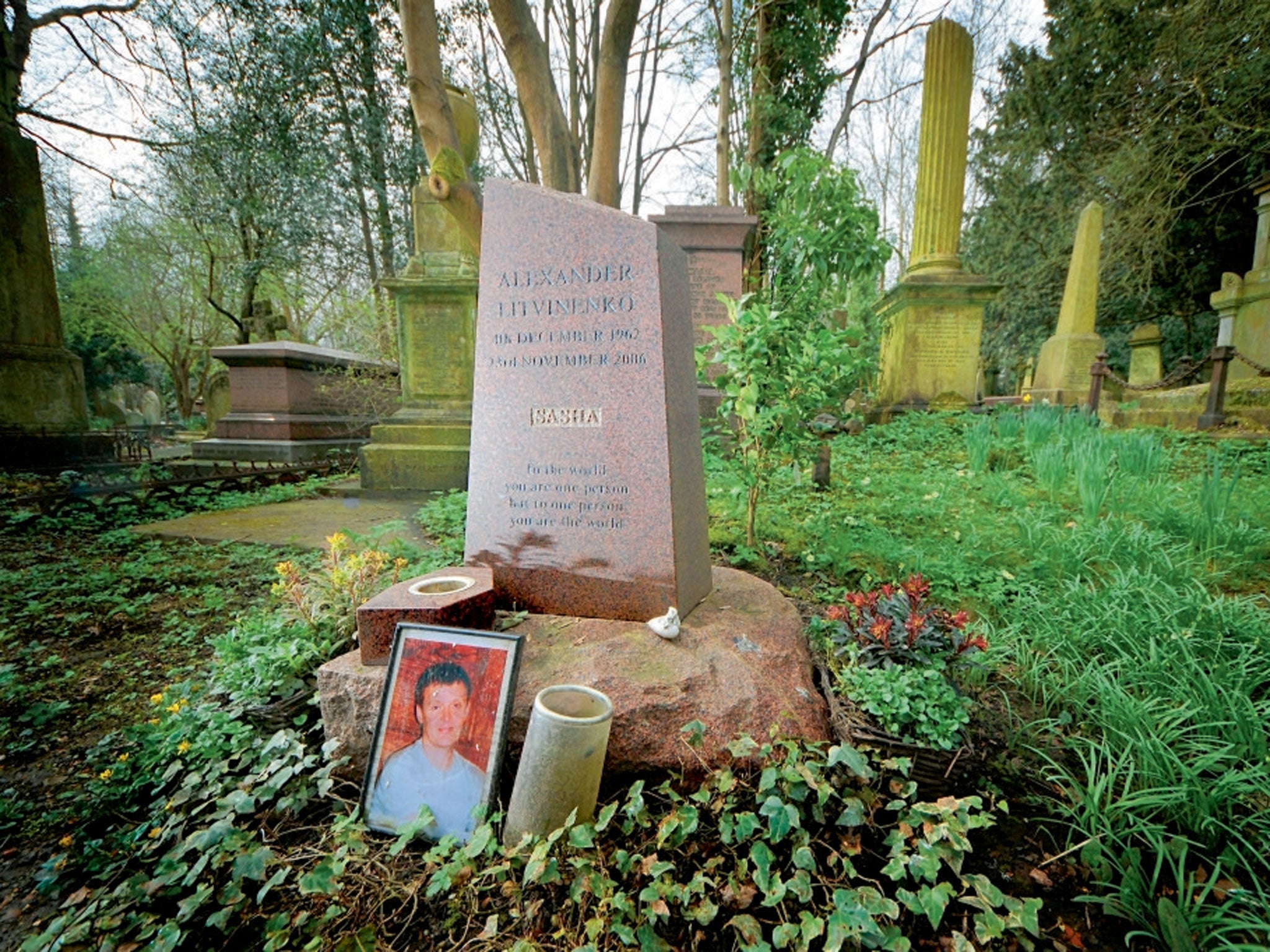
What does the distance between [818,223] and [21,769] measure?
4374mm

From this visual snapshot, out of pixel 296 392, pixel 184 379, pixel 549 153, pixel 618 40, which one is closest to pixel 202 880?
pixel 549 153

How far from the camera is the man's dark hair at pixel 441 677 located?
5.35 feet

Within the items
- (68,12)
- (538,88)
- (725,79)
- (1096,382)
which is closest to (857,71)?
(725,79)

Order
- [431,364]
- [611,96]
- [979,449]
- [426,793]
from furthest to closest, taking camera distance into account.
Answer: [431,364] < [979,449] < [611,96] < [426,793]

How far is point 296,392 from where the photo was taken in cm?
790

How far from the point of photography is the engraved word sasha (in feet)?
7.25

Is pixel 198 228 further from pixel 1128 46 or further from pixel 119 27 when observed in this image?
pixel 1128 46

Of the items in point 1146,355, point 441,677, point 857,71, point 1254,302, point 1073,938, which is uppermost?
point 857,71

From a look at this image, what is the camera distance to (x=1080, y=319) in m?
10.6

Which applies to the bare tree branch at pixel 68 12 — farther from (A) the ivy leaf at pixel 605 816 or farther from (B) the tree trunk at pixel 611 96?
(A) the ivy leaf at pixel 605 816

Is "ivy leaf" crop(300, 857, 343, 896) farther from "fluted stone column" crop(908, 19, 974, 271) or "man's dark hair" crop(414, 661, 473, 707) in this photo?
"fluted stone column" crop(908, 19, 974, 271)

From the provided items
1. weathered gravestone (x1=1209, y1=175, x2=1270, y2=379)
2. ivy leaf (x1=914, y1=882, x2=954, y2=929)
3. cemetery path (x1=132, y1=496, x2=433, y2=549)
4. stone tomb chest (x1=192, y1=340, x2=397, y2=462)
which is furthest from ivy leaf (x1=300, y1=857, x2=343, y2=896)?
weathered gravestone (x1=1209, y1=175, x2=1270, y2=379)

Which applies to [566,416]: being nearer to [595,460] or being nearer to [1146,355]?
[595,460]

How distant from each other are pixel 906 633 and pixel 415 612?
1.58 metres
